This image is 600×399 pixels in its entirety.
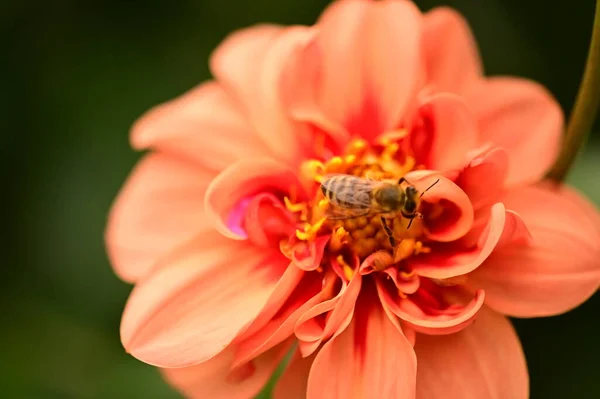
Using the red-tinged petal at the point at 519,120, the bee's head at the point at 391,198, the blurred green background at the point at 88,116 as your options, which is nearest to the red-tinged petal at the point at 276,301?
the bee's head at the point at 391,198

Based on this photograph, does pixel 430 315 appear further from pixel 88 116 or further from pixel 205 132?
pixel 88 116

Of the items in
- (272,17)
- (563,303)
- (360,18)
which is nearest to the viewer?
(563,303)

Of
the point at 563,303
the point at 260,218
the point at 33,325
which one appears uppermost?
the point at 260,218

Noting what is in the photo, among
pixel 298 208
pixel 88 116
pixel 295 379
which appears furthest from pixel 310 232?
pixel 88 116

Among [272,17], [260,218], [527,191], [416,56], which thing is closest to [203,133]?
[260,218]

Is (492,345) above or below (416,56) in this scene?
below

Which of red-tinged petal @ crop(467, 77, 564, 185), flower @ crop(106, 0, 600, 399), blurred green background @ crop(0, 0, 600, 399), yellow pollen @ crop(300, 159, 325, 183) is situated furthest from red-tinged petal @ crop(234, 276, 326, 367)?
blurred green background @ crop(0, 0, 600, 399)

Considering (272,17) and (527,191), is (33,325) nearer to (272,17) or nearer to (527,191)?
(272,17)

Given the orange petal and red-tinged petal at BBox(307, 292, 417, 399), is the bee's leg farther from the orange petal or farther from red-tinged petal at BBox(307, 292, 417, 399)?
the orange petal
